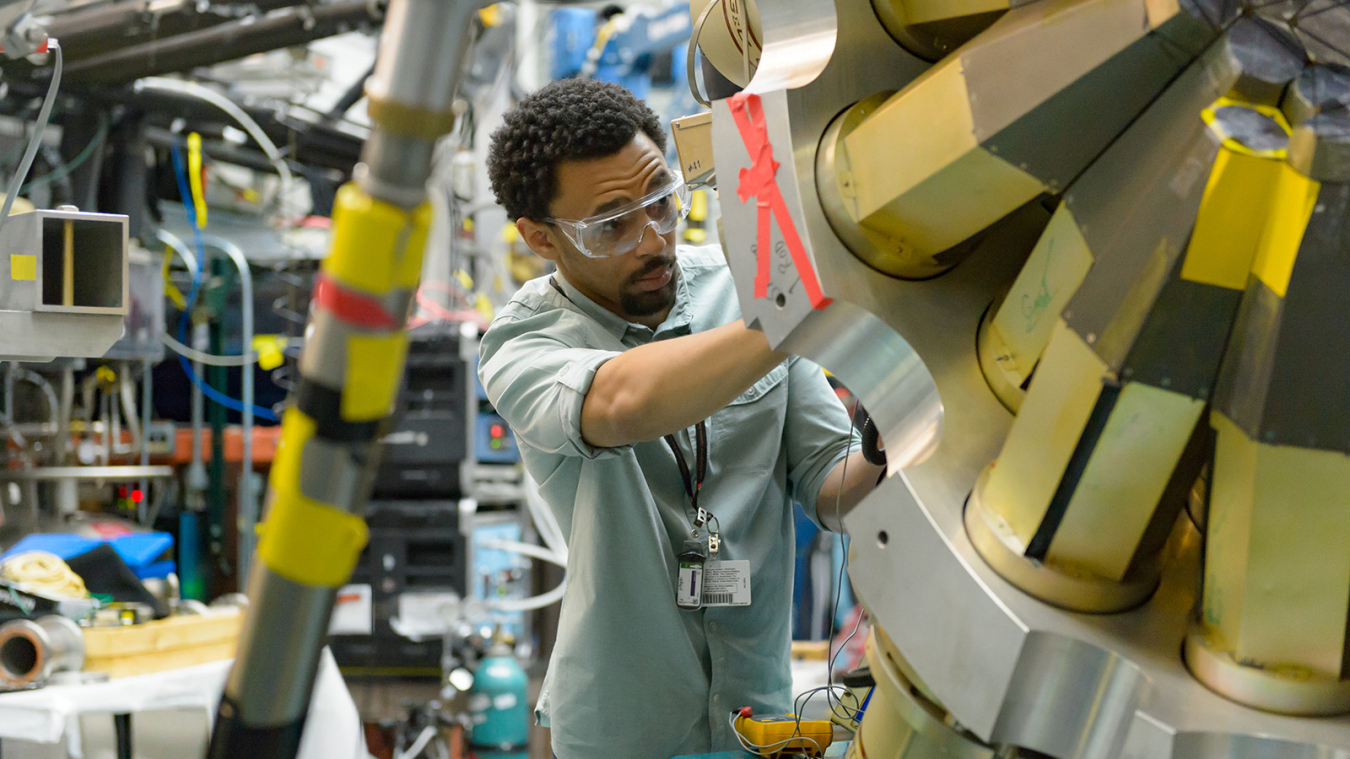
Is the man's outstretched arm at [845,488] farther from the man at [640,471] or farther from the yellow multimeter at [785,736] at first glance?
the yellow multimeter at [785,736]

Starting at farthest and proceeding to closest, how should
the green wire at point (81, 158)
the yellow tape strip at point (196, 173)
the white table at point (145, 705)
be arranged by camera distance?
the yellow tape strip at point (196, 173) < the green wire at point (81, 158) < the white table at point (145, 705)

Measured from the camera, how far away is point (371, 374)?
455 mm

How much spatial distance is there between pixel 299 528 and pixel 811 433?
3.56ft

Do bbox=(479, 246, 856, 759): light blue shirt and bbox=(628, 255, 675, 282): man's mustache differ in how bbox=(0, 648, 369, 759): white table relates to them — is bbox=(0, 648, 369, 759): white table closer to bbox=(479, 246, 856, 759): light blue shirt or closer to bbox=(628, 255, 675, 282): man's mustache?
bbox=(479, 246, 856, 759): light blue shirt

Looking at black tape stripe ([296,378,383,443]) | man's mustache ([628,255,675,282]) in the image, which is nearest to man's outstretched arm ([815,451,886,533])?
man's mustache ([628,255,675,282])

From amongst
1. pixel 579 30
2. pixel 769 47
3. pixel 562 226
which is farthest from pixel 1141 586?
pixel 579 30

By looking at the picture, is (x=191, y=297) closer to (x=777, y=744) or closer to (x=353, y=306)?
(x=777, y=744)

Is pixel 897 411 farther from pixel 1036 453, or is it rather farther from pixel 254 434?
pixel 254 434

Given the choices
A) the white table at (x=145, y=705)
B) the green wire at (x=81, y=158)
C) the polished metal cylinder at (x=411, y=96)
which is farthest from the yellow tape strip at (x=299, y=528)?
the green wire at (x=81, y=158)

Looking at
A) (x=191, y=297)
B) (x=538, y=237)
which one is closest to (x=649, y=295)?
(x=538, y=237)

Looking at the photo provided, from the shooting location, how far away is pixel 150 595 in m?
2.35

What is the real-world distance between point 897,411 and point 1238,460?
0.20 metres

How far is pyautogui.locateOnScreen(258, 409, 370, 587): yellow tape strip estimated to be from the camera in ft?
1.53

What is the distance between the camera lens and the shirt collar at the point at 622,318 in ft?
4.80
